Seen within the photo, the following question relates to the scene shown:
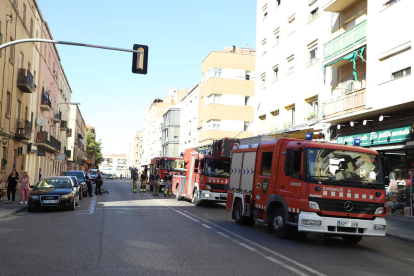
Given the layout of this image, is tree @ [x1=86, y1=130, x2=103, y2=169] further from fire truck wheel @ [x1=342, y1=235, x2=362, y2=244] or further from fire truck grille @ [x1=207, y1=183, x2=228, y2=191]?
fire truck wheel @ [x1=342, y1=235, x2=362, y2=244]

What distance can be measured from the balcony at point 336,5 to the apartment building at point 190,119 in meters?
34.1

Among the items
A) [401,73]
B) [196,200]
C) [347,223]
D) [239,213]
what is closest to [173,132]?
[196,200]

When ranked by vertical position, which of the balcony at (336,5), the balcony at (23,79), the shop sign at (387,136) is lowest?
the shop sign at (387,136)

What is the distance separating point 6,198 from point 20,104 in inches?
483

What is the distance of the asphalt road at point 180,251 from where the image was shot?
273 inches

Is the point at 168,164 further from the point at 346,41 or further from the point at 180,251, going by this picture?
the point at 180,251

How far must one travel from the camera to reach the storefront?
687 inches

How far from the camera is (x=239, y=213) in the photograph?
13711 mm

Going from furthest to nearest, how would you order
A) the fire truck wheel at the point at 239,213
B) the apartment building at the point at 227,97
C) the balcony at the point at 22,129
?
1. the apartment building at the point at 227,97
2. the balcony at the point at 22,129
3. the fire truck wheel at the point at 239,213

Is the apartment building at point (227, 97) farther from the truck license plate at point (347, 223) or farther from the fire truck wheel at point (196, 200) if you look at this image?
the truck license plate at point (347, 223)

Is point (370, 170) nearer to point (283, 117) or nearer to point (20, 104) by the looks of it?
point (283, 117)

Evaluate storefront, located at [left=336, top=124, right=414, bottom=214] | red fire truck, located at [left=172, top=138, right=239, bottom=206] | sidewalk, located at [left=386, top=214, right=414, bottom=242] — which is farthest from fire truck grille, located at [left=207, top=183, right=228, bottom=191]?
sidewalk, located at [left=386, top=214, right=414, bottom=242]

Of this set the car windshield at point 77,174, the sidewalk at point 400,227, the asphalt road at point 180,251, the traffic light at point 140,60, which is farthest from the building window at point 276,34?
the asphalt road at point 180,251

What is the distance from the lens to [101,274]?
252 inches
